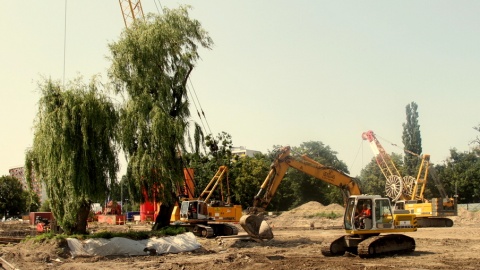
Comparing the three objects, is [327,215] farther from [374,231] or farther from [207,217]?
[374,231]

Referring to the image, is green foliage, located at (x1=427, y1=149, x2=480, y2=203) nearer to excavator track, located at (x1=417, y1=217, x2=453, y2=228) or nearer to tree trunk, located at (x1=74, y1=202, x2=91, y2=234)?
excavator track, located at (x1=417, y1=217, x2=453, y2=228)

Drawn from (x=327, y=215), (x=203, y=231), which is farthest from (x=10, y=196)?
(x=203, y=231)

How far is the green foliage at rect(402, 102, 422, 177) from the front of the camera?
81500 mm

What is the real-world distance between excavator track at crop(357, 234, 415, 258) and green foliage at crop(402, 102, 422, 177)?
63.5 meters

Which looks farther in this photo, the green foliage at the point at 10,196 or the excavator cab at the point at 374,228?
the green foliage at the point at 10,196

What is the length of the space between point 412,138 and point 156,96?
64611 mm

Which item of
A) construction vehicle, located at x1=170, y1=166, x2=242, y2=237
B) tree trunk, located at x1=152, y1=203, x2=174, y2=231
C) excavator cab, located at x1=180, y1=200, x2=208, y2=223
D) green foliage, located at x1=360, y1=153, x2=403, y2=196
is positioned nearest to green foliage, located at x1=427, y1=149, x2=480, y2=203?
green foliage, located at x1=360, y1=153, x2=403, y2=196

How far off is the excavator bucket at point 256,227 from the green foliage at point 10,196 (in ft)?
265

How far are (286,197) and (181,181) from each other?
5907 centimetres

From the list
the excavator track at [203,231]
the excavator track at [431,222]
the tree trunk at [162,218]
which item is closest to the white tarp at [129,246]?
the tree trunk at [162,218]

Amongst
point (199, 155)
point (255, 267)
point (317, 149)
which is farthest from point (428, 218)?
point (317, 149)

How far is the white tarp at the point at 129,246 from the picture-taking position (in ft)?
68.8

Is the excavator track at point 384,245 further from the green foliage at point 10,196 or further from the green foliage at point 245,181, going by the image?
the green foliage at point 10,196

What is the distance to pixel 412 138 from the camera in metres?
82.4
